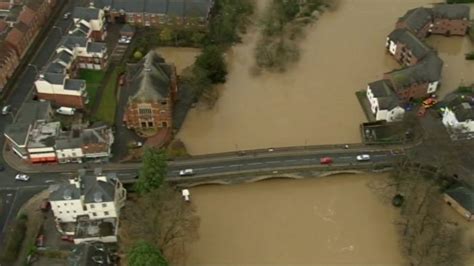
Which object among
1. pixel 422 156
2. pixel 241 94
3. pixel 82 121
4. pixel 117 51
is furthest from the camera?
pixel 117 51

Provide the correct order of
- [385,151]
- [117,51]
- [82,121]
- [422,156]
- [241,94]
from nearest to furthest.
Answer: [422,156], [385,151], [82,121], [241,94], [117,51]

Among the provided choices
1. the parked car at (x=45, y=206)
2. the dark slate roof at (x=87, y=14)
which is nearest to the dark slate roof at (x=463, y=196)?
the parked car at (x=45, y=206)

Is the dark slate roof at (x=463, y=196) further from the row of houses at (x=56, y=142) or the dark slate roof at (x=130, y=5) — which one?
the dark slate roof at (x=130, y=5)

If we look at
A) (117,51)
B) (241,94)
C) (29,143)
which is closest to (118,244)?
(29,143)

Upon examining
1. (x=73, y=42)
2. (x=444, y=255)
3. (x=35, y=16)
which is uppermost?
(x=35, y=16)

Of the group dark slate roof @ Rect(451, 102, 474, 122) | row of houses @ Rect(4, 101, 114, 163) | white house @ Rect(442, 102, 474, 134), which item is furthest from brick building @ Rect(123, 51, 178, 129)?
dark slate roof @ Rect(451, 102, 474, 122)

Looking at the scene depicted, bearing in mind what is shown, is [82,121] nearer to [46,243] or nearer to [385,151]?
[46,243]

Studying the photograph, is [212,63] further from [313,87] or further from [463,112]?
[463,112]

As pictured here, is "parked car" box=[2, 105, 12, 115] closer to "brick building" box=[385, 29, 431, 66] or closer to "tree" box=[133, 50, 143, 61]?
"tree" box=[133, 50, 143, 61]
